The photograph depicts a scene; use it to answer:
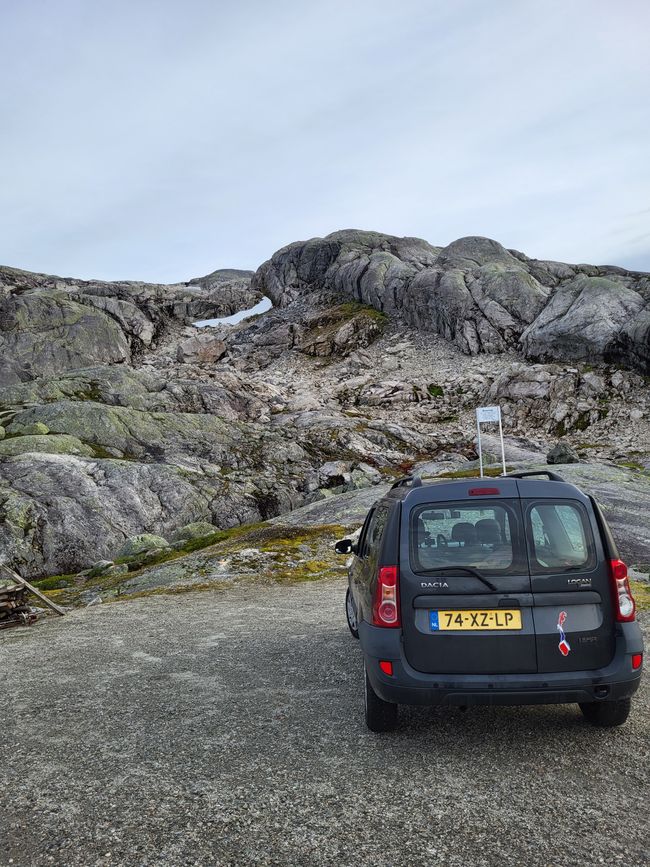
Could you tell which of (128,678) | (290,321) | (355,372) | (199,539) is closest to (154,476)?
(199,539)

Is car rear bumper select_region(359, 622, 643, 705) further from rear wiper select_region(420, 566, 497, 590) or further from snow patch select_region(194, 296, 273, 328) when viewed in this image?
snow patch select_region(194, 296, 273, 328)

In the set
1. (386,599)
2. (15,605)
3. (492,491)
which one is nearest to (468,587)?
(386,599)

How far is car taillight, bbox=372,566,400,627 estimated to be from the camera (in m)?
5.88

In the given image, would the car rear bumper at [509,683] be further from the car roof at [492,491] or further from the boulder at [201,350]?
the boulder at [201,350]

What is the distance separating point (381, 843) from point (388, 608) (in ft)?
6.71

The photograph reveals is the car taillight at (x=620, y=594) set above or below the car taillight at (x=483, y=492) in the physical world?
below

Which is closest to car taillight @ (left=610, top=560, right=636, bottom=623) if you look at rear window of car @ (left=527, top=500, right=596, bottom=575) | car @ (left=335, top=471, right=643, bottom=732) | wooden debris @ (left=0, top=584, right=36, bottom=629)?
car @ (left=335, top=471, right=643, bottom=732)

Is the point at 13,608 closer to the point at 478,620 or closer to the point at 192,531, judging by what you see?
the point at 478,620

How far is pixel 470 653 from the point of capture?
5645mm

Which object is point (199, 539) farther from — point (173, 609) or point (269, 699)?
point (269, 699)

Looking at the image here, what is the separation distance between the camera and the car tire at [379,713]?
6.28 meters

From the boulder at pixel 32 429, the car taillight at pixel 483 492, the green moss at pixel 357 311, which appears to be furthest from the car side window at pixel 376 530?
the green moss at pixel 357 311

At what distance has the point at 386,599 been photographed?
19.4 ft

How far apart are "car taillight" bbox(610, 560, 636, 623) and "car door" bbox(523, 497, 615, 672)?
66mm
